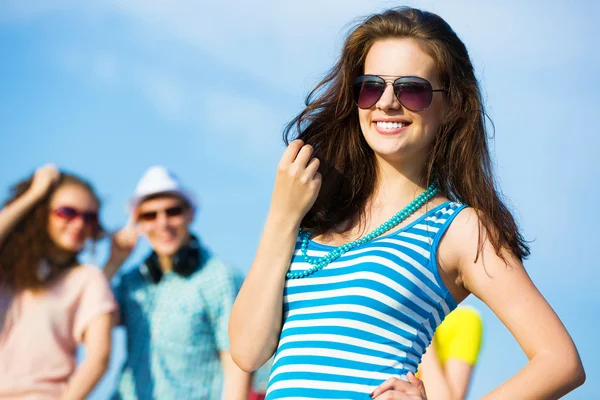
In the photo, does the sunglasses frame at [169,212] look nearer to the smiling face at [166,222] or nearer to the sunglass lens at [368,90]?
the smiling face at [166,222]

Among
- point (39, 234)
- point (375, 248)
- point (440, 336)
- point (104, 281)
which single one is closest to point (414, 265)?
point (375, 248)

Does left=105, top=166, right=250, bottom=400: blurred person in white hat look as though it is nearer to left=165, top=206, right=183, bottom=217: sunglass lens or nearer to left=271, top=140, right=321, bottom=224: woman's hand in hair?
left=165, top=206, right=183, bottom=217: sunglass lens

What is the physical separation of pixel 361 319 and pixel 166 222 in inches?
131

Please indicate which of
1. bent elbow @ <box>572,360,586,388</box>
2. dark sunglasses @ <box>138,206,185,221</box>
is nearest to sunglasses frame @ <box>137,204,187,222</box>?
dark sunglasses @ <box>138,206,185,221</box>

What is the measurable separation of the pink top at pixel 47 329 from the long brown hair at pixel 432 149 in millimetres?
2836

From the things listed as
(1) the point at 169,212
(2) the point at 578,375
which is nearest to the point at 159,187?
(1) the point at 169,212

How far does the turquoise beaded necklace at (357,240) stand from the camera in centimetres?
256

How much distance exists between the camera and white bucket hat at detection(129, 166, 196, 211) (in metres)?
5.70

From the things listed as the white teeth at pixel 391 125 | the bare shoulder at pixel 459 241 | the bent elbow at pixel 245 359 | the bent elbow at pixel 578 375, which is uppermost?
the white teeth at pixel 391 125

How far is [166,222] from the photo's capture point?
5586 millimetres

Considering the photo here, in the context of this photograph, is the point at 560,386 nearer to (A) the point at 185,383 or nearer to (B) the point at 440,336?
(B) the point at 440,336

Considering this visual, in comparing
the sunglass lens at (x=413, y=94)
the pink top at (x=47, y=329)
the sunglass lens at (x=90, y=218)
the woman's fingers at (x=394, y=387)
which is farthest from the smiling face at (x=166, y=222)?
the woman's fingers at (x=394, y=387)

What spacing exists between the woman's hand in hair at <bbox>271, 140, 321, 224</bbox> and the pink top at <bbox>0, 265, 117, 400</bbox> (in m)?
2.99

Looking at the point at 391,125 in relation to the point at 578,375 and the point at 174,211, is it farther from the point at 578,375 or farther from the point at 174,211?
the point at 174,211
